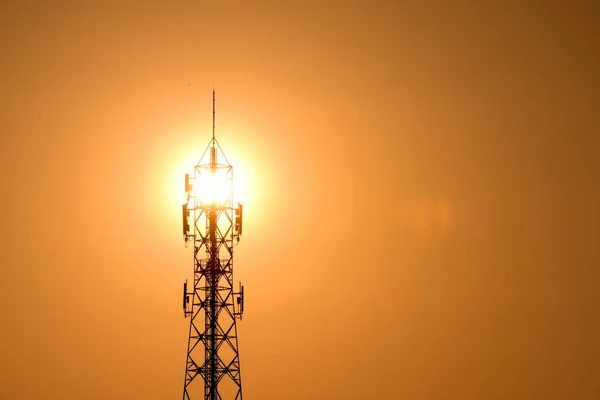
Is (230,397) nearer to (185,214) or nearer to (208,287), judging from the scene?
(208,287)

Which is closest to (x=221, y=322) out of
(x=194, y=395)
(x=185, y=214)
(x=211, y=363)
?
(x=194, y=395)

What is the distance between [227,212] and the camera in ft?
80.0

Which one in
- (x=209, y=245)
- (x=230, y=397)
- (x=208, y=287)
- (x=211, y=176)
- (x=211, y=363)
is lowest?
(x=230, y=397)

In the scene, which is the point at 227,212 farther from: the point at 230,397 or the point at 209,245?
the point at 230,397

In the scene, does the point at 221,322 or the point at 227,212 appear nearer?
the point at 227,212

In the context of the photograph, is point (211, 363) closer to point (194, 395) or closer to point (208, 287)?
point (208, 287)

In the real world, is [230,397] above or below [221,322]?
below

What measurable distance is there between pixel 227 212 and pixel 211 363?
601 cm

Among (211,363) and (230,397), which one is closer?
(211,363)

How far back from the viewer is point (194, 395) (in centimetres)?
3306

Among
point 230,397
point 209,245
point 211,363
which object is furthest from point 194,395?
point 209,245

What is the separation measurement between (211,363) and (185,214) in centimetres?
599

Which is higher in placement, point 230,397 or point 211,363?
point 211,363

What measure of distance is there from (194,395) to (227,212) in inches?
539
